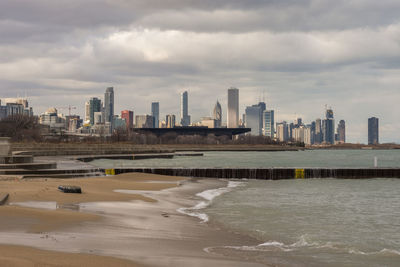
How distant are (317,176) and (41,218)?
155 ft

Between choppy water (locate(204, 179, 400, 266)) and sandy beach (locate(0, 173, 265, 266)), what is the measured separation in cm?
131

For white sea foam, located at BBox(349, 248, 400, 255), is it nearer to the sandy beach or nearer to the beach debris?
the sandy beach

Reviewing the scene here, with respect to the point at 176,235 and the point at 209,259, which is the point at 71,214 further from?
the point at 209,259

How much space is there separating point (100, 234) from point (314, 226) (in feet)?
34.3

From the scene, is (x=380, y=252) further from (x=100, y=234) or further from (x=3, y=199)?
(x=3, y=199)

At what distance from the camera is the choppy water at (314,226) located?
1594 cm

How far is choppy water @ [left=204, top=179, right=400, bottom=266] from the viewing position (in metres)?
15.9

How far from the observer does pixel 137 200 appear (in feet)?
94.5

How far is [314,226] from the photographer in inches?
885

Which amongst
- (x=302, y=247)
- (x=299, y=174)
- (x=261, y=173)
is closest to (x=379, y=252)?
(x=302, y=247)

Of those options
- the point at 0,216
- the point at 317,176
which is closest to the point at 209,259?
the point at 0,216

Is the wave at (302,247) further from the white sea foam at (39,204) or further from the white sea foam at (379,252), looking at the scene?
the white sea foam at (39,204)

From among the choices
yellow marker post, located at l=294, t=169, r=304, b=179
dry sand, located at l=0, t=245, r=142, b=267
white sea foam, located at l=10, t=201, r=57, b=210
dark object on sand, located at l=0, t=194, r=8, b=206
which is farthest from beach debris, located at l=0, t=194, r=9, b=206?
yellow marker post, located at l=294, t=169, r=304, b=179

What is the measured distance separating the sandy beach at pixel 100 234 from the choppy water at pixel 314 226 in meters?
1.31
